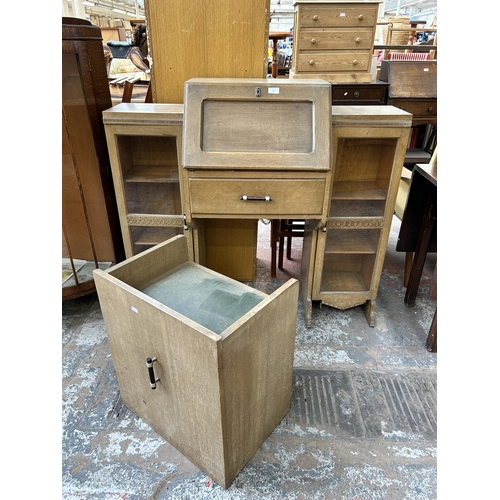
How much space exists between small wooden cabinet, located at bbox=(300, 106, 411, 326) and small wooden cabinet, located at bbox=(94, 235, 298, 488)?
2.47 ft

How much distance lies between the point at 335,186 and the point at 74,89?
5.08 feet

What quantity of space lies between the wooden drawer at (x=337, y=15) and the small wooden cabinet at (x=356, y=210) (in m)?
1.65

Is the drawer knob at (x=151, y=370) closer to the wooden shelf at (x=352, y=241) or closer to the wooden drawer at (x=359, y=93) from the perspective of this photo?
the wooden shelf at (x=352, y=241)

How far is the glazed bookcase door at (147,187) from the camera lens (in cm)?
201

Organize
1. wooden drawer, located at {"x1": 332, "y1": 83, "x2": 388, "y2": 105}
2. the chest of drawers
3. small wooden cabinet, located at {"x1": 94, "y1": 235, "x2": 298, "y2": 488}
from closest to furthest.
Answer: small wooden cabinet, located at {"x1": 94, "y1": 235, "x2": 298, "y2": 488}
wooden drawer, located at {"x1": 332, "y1": 83, "x2": 388, "y2": 105}
the chest of drawers

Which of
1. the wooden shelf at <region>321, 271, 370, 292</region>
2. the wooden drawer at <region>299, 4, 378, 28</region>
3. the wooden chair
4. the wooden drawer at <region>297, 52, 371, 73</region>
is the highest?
the wooden drawer at <region>299, 4, 378, 28</region>

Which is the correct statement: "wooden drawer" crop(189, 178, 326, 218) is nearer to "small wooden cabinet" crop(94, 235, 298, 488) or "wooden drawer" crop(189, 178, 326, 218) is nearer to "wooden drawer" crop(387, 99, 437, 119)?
"small wooden cabinet" crop(94, 235, 298, 488)

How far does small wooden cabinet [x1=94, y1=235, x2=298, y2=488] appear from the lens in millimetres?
1147

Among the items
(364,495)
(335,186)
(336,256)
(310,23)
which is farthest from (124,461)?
(310,23)

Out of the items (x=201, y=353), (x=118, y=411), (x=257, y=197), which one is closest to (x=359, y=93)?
(x=257, y=197)

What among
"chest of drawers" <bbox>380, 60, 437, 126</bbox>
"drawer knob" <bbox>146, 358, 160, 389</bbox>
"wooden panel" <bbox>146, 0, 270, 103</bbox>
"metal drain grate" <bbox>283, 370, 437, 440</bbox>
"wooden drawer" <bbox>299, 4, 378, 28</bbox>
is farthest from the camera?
"chest of drawers" <bbox>380, 60, 437, 126</bbox>

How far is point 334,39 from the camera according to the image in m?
3.15

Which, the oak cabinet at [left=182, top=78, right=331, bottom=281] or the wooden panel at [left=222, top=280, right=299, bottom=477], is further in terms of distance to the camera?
the oak cabinet at [left=182, top=78, right=331, bottom=281]

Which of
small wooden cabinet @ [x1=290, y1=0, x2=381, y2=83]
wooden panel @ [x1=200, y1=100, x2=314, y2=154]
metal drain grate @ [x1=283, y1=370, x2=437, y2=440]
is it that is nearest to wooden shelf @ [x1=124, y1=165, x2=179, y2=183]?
wooden panel @ [x1=200, y1=100, x2=314, y2=154]
